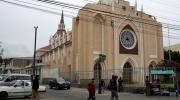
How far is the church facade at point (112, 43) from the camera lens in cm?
5488

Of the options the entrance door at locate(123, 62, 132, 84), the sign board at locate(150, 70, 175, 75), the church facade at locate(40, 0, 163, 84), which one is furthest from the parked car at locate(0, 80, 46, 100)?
the entrance door at locate(123, 62, 132, 84)

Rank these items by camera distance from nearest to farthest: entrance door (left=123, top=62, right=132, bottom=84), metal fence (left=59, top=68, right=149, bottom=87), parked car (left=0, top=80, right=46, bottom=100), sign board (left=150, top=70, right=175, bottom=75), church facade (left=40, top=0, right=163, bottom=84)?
1. parked car (left=0, top=80, right=46, bottom=100)
2. sign board (left=150, top=70, right=175, bottom=75)
3. metal fence (left=59, top=68, right=149, bottom=87)
4. entrance door (left=123, top=62, right=132, bottom=84)
5. church facade (left=40, top=0, right=163, bottom=84)

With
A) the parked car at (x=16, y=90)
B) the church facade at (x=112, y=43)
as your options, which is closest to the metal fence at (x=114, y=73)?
the church facade at (x=112, y=43)

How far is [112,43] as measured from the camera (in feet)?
193

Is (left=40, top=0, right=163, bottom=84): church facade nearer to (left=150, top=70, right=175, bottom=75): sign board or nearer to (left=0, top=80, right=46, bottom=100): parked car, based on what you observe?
(left=150, top=70, right=175, bottom=75): sign board

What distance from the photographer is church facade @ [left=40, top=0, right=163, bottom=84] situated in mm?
54875

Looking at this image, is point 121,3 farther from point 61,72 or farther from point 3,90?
point 3,90

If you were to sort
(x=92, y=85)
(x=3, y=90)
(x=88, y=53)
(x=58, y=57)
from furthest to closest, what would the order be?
(x=58, y=57), (x=88, y=53), (x=3, y=90), (x=92, y=85)

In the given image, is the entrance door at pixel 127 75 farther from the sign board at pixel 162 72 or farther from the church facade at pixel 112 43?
the sign board at pixel 162 72

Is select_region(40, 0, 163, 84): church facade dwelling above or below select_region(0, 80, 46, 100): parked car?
above

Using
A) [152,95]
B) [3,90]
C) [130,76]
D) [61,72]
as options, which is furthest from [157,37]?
[3,90]

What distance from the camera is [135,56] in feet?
202

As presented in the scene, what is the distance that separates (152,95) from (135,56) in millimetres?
30642

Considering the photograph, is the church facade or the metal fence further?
the church facade
